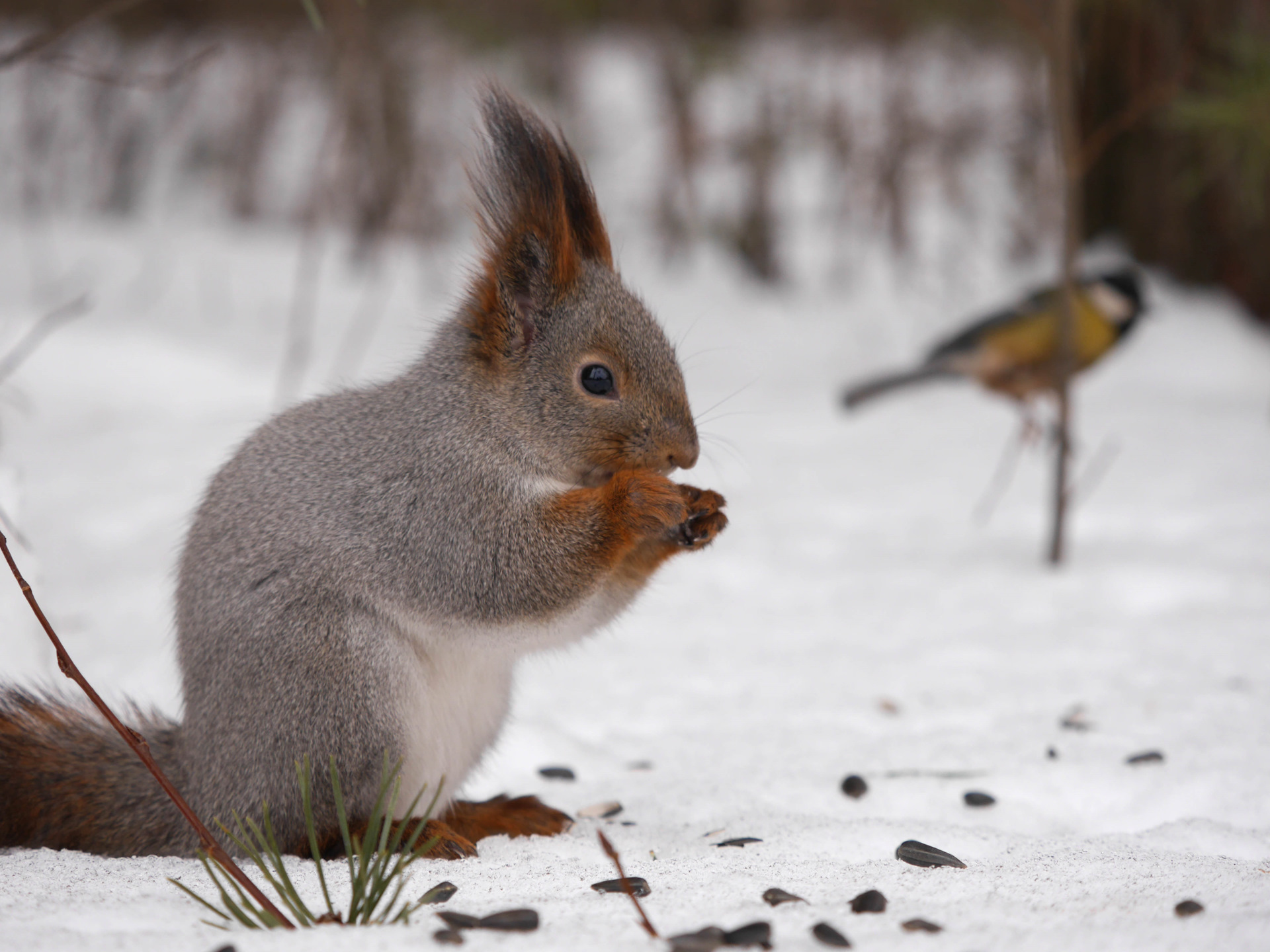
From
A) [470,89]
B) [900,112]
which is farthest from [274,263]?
[470,89]

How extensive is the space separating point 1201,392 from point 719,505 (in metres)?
5.69

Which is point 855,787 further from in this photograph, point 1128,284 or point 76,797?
point 1128,284

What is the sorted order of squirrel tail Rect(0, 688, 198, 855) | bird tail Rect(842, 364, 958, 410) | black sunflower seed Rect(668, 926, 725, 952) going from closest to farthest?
1. black sunflower seed Rect(668, 926, 725, 952)
2. squirrel tail Rect(0, 688, 198, 855)
3. bird tail Rect(842, 364, 958, 410)

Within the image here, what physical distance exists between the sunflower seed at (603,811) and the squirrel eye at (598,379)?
0.88m

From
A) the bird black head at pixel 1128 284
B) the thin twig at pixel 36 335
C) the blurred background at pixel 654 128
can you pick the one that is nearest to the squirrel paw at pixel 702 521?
the thin twig at pixel 36 335

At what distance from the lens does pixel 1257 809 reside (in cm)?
226

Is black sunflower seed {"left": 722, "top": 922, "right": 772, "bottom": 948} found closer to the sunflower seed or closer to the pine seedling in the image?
the pine seedling

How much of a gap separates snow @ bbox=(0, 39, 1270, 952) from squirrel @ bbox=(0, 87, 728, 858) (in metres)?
0.16

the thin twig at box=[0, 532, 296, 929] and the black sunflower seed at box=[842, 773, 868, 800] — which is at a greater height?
the thin twig at box=[0, 532, 296, 929]

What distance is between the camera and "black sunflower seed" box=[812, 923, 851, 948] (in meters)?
1.42

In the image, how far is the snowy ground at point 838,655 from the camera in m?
1.64

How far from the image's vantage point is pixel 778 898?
5.35 ft

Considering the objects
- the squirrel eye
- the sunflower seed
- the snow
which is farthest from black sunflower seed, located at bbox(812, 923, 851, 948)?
the squirrel eye

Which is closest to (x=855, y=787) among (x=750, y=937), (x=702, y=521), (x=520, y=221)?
(x=702, y=521)
